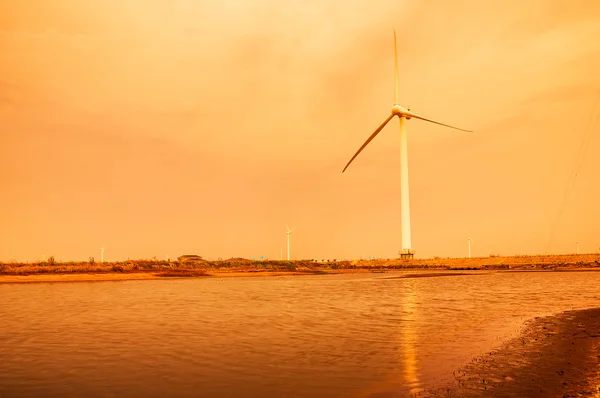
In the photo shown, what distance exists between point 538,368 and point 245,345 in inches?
329

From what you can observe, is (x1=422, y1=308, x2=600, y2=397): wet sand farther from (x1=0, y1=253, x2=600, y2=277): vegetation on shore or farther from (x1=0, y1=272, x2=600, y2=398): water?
(x1=0, y1=253, x2=600, y2=277): vegetation on shore

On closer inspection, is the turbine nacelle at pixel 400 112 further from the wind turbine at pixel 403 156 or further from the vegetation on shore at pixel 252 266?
the vegetation on shore at pixel 252 266

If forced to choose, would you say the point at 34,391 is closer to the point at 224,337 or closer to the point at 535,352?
the point at 224,337

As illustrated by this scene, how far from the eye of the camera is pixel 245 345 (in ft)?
51.6

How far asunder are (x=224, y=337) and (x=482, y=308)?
14.8 m

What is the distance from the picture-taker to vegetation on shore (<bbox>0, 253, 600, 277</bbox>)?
209 ft

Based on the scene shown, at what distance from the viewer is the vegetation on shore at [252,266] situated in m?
63.8

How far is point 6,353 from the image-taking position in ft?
46.1

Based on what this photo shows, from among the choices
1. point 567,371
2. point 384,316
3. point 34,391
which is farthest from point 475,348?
point 34,391

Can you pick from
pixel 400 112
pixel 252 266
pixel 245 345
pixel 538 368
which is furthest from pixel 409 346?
pixel 400 112

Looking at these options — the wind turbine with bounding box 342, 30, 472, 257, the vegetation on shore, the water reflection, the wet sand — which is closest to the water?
the water reflection

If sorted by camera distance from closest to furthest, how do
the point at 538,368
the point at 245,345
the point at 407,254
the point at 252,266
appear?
the point at 538,368
the point at 245,345
the point at 252,266
the point at 407,254

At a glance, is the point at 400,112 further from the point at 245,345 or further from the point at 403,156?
the point at 245,345

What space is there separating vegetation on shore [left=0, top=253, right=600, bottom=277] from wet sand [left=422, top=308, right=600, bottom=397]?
2115 inches
